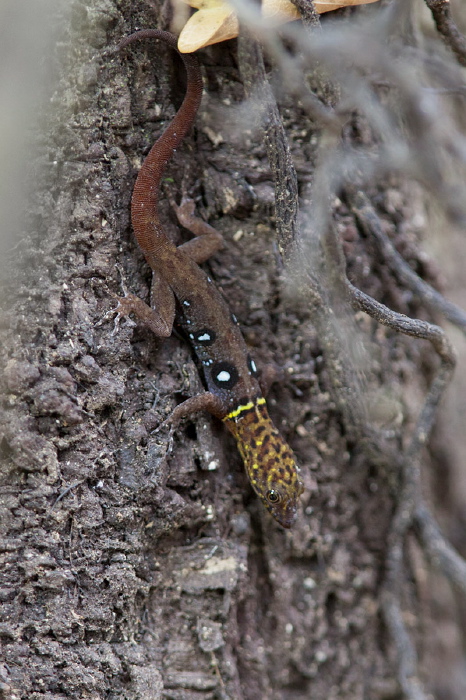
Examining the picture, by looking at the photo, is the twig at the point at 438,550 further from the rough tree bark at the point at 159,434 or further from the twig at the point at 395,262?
the twig at the point at 395,262

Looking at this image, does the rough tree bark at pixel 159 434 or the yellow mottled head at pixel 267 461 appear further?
the yellow mottled head at pixel 267 461

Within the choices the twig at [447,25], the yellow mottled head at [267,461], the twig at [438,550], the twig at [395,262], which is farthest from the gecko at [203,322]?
the twig at [447,25]

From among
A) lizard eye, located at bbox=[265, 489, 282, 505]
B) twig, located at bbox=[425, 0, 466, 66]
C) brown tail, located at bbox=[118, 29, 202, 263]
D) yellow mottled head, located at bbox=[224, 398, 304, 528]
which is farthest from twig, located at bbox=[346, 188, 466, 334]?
lizard eye, located at bbox=[265, 489, 282, 505]

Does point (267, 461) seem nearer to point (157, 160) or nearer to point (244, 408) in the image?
point (244, 408)

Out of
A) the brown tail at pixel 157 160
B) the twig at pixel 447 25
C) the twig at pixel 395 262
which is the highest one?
the twig at pixel 447 25

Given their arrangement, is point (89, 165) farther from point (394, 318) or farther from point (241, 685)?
point (241, 685)

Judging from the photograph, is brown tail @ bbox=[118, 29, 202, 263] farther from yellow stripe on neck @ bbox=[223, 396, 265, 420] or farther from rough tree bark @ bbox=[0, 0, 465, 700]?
yellow stripe on neck @ bbox=[223, 396, 265, 420]

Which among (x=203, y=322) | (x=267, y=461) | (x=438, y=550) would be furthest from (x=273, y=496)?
(x=438, y=550)

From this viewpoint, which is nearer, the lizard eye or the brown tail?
the brown tail
